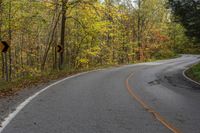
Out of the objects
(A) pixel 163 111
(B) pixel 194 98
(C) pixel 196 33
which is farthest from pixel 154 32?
(A) pixel 163 111

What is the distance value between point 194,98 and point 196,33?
36.2ft

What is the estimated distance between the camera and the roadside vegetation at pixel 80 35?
28672 millimetres

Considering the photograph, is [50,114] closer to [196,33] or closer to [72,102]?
[72,102]

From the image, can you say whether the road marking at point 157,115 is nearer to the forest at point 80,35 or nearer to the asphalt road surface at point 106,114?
the asphalt road surface at point 106,114

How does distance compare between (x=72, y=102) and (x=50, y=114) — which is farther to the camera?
(x=72, y=102)

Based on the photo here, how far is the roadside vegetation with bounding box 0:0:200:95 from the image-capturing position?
28.7 metres

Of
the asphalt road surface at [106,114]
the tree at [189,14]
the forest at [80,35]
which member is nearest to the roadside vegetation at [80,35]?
the forest at [80,35]

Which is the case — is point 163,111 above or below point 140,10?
below

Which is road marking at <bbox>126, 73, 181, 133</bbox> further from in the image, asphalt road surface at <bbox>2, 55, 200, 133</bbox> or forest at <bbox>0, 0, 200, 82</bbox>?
forest at <bbox>0, 0, 200, 82</bbox>

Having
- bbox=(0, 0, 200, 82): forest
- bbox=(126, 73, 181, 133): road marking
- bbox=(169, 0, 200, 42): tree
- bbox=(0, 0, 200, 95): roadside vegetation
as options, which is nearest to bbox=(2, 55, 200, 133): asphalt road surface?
bbox=(126, 73, 181, 133): road marking

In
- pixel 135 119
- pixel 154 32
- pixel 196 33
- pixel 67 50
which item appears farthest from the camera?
pixel 154 32

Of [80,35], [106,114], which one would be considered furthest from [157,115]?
[80,35]

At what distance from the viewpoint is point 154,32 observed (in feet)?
203

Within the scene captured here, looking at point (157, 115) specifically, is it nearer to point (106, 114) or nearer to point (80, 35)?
point (106, 114)
